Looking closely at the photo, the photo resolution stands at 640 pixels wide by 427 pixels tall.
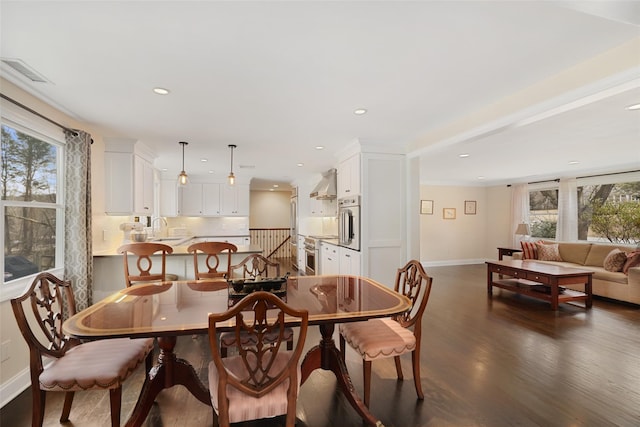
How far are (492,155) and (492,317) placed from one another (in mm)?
2590

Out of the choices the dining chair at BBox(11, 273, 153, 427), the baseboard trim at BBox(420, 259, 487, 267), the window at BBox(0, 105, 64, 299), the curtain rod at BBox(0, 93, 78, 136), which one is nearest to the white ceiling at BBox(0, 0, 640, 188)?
the curtain rod at BBox(0, 93, 78, 136)

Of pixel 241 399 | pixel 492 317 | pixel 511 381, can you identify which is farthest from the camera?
pixel 492 317

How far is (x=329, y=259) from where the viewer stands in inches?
214

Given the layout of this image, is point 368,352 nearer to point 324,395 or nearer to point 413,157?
point 324,395

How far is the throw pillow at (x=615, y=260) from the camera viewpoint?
15.7ft

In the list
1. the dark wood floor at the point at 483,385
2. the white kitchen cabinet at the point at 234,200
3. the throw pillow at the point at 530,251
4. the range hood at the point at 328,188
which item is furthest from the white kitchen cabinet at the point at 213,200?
the throw pillow at the point at 530,251

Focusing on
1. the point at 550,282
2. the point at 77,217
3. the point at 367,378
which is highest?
the point at 77,217

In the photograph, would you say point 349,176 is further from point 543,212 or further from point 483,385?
point 543,212

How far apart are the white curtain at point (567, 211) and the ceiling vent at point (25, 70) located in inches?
350

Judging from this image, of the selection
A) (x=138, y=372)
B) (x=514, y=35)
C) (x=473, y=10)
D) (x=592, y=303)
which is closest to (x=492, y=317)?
(x=592, y=303)

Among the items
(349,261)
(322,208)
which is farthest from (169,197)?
(349,261)

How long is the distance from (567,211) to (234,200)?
7.78 m

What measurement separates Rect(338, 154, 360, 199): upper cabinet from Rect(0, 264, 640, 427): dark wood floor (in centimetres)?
209

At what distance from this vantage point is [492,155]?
192 inches
